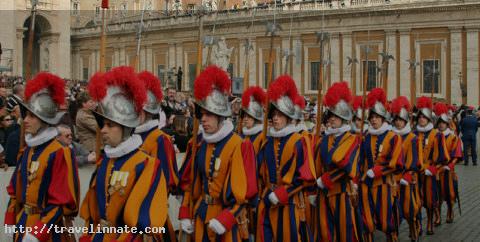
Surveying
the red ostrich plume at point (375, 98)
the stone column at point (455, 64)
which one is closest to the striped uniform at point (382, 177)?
the red ostrich plume at point (375, 98)

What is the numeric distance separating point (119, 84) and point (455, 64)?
3584 centimetres

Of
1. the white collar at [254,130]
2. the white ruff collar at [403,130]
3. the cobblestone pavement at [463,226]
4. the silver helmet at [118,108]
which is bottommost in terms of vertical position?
the cobblestone pavement at [463,226]

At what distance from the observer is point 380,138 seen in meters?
10.1

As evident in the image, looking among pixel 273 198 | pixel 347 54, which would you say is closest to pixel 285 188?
pixel 273 198

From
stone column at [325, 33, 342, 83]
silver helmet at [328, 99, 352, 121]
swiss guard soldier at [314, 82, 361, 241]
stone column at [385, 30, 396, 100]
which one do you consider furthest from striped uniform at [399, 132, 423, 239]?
stone column at [325, 33, 342, 83]

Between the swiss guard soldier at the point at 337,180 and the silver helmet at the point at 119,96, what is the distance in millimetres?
3817

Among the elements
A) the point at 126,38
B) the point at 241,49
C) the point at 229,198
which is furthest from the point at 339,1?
the point at 229,198

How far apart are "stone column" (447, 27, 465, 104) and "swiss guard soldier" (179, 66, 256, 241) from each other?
1340 inches

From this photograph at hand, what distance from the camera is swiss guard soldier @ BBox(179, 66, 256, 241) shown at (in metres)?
6.01

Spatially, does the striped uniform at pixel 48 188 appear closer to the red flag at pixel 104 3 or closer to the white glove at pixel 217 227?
the white glove at pixel 217 227

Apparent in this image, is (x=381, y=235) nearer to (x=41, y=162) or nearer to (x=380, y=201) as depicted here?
(x=380, y=201)

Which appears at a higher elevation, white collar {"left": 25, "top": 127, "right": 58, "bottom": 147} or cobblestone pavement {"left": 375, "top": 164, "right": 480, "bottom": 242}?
white collar {"left": 25, "top": 127, "right": 58, "bottom": 147}

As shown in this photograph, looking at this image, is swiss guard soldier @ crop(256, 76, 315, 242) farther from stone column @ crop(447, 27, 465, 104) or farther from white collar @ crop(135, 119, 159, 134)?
stone column @ crop(447, 27, 465, 104)

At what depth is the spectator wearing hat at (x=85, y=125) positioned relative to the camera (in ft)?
27.5
